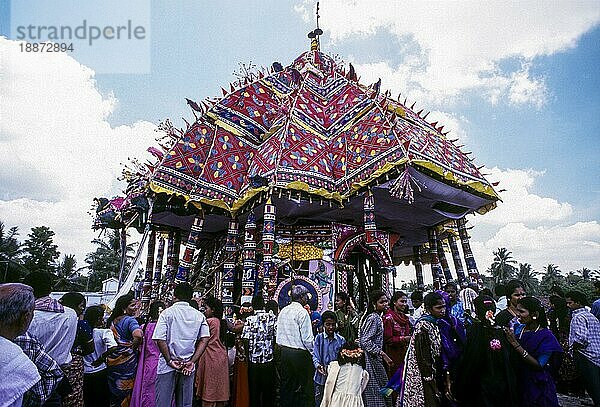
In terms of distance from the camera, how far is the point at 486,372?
4.18 m

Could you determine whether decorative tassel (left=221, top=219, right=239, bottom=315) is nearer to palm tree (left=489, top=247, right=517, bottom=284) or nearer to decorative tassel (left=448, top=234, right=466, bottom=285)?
decorative tassel (left=448, top=234, right=466, bottom=285)

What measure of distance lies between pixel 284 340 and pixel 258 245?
27.7 ft

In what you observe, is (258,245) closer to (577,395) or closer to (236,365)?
(236,365)

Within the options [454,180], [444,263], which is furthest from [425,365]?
[444,263]

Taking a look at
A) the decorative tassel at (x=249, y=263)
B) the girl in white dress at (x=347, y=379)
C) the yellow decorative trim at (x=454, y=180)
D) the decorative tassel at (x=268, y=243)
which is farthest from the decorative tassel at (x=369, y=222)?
the girl in white dress at (x=347, y=379)

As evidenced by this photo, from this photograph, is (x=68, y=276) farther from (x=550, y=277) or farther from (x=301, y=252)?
(x=550, y=277)

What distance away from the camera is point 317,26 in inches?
710

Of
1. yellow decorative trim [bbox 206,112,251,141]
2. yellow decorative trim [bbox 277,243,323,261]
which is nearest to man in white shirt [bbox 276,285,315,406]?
yellow decorative trim [bbox 277,243,323,261]

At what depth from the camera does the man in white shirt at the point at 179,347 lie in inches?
178

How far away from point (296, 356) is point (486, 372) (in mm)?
2319

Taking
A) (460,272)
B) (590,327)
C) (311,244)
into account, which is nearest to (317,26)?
(311,244)

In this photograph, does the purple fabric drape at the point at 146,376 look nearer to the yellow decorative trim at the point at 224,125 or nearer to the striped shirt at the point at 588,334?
the striped shirt at the point at 588,334

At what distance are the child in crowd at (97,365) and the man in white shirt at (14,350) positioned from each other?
8.83 feet

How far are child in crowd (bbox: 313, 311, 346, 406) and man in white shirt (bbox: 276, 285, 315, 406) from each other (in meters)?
0.12
